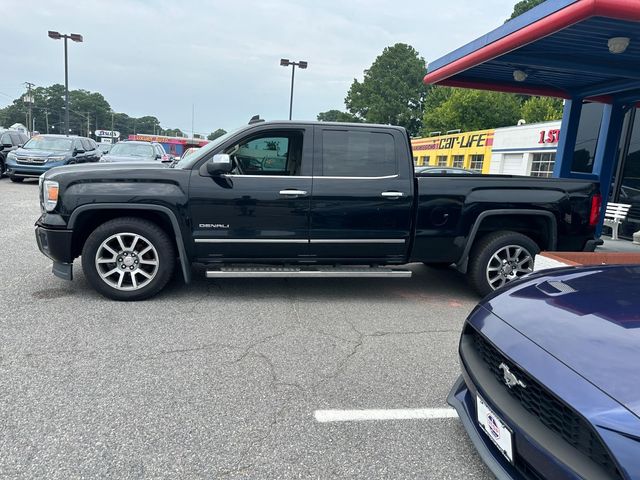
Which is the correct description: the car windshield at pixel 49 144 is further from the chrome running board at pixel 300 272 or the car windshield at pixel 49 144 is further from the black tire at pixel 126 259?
the chrome running board at pixel 300 272

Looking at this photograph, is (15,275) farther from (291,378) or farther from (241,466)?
(241,466)

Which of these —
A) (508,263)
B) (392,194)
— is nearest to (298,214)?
(392,194)

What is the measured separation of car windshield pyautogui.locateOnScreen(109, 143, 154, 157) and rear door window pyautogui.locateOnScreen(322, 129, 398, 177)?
1155cm

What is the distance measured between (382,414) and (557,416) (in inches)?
48.8

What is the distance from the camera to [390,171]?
15.4 feet

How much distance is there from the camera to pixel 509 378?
1.88 m

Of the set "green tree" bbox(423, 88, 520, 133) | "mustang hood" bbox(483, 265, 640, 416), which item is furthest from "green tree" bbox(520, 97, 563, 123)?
"mustang hood" bbox(483, 265, 640, 416)

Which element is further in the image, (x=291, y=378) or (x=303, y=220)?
(x=303, y=220)

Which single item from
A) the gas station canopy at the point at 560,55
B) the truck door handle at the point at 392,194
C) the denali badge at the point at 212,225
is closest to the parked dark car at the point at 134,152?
the gas station canopy at the point at 560,55

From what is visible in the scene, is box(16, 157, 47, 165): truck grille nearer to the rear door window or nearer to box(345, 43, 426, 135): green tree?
the rear door window

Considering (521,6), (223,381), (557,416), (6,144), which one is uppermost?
(521,6)

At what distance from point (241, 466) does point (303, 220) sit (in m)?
2.69

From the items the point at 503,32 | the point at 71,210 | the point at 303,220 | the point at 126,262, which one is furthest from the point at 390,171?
the point at 71,210

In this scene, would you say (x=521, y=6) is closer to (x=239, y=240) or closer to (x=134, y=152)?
(x=134, y=152)
